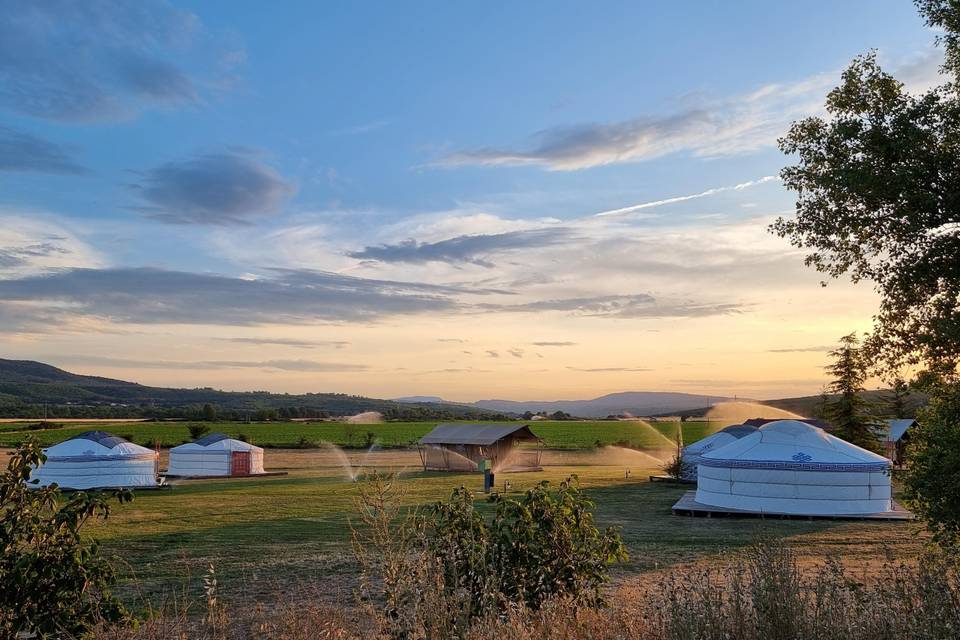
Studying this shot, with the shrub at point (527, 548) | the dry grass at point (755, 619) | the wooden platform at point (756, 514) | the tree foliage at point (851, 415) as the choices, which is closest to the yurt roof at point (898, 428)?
the tree foliage at point (851, 415)

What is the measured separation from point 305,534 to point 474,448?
821 inches

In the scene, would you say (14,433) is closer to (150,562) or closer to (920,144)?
(150,562)

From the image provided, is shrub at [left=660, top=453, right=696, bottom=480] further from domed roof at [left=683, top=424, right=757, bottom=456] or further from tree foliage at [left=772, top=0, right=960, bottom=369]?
tree foliage at [left=772, top=0, right=960, bottom=369]

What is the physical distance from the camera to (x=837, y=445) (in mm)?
22047

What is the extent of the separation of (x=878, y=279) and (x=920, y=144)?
1.94m

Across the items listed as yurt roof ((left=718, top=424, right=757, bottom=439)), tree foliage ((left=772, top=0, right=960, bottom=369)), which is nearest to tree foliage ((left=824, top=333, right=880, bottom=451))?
yurt roof ((left=718, top=424, right=757, bottom=439))

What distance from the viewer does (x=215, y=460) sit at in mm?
36344

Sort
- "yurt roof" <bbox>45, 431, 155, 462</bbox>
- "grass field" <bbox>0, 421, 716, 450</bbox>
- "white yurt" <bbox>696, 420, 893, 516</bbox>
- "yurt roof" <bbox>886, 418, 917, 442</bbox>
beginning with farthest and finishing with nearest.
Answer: "grass field" <bbox>0, 421, 716, 450</bbox> < "yurt roof" <bbox>886, 418, 917, 442</bbox> < "yurt roof" <bbox>45, 431, 155, 462</bbox> < "white yurt" <bbox>696, 420, 893, 516</bbox>

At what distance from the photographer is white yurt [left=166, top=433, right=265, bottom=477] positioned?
119ft

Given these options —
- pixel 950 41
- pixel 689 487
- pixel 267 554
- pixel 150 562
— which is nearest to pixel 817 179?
pixel 950 41

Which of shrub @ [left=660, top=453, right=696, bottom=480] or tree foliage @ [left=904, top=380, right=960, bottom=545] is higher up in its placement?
tree foliage @ [left=904, top=380, right=960, bottom=545]

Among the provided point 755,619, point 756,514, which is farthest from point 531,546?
point 756,514

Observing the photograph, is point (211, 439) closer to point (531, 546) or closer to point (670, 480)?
point (670, 480)

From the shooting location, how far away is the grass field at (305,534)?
12.4 metres
